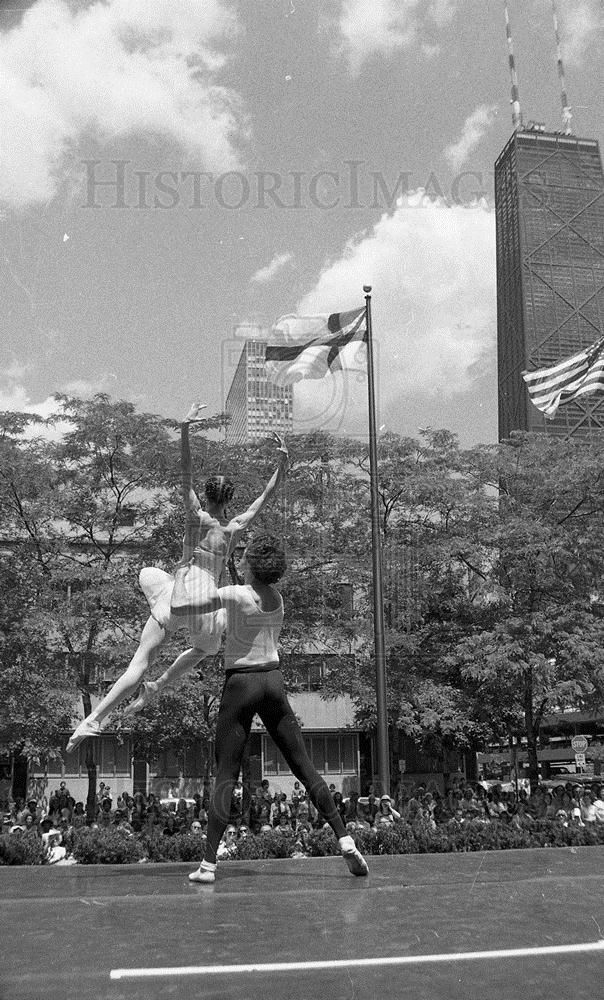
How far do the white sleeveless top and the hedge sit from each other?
3372 millimetres

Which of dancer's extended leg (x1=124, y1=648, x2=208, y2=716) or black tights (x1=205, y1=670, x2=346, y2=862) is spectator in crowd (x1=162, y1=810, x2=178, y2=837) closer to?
dancer's extended leg (x1=124, y1=648, x2=208, y2=716)

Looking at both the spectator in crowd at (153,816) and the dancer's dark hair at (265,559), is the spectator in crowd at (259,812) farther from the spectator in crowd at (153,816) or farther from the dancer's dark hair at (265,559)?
the dancer's dark hair at (265,559)

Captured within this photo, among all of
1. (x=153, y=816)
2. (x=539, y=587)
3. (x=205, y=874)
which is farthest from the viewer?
(x=539, y=587)

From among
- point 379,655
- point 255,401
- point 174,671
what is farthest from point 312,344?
point 174,671

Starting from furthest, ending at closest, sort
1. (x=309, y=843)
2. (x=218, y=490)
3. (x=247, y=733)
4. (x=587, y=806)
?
(x=587, y=806) → (x=309, y=843) → (x=218, y=490) → (x=247, y=733)

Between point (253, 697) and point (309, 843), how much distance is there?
3943 millimetres

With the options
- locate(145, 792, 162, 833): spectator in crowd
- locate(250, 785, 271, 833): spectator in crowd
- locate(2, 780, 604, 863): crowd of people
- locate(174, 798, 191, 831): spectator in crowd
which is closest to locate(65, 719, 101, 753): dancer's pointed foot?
locate(2, 780, 604, 863): crowd of people

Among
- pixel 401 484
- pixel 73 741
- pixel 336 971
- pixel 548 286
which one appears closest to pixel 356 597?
pixel 401 484

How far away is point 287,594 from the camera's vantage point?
19734 mm

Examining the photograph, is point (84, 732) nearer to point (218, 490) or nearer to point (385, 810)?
point (218, 490)

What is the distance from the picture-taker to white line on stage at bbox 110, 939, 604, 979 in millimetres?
3688

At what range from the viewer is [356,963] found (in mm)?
3844

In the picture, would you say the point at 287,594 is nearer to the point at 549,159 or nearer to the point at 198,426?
the point at 198,426

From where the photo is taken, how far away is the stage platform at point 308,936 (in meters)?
3.53
